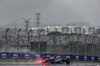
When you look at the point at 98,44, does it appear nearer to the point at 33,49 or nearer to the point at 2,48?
the point at 33,49

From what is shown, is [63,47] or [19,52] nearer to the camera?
[19,52]

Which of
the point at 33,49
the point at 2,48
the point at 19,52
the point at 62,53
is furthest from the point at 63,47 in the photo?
the point at 2,48

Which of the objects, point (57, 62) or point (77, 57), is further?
point (77, 57)

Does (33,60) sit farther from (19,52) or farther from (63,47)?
(63,47)

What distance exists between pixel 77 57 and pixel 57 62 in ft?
21.1

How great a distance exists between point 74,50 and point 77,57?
126 centimetres

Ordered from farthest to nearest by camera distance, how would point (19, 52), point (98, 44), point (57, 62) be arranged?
point (98, 44), point (19, 52), point (57, 62)

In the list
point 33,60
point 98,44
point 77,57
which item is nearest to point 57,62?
point 33,60

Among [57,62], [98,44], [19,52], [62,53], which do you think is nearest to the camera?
[57,62]

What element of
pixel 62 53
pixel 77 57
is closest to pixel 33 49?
pixel 62 53

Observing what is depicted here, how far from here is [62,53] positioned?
36375 mm

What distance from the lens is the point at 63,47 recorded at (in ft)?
124

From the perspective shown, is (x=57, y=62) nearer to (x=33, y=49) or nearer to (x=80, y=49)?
(x=33, y=49)

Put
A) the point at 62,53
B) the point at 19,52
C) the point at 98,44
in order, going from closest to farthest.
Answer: the point at 19,52 < the point at 62,53 < the point at 98,44
